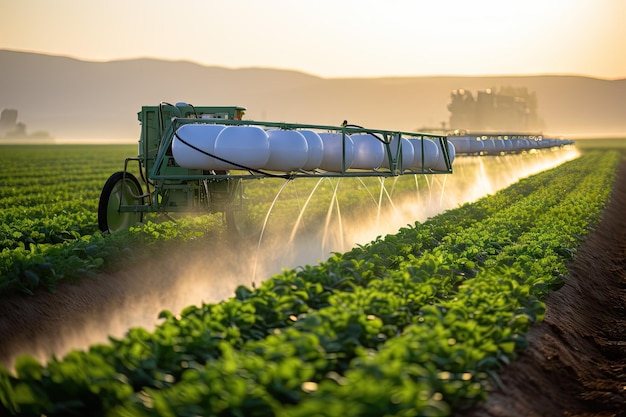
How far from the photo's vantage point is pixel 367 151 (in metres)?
14.9

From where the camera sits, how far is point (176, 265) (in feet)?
43.3

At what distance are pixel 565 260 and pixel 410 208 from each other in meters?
10.7

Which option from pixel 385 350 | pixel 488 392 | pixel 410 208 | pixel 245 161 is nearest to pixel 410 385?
pixel 385 350

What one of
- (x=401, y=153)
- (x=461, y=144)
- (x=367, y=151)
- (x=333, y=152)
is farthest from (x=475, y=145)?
(x=333, y=152)

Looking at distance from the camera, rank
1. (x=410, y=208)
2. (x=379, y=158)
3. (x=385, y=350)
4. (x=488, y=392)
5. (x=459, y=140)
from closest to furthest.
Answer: (x=385, y=350) → (x=488, y=392) → (x=379, y=158) → (x=410, y=208) → (x=459, y=140)

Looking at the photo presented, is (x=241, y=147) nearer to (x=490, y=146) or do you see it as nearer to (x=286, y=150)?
(x=286, y=150)

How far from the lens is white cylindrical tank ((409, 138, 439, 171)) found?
691 inches

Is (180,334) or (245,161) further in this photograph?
(245,161)

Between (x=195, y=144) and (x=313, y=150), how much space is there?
201cm

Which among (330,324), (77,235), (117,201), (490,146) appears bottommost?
(77,235)

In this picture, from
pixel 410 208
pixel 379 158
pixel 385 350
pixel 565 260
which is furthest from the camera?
pixel 410 208

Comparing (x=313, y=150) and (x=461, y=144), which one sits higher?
(x=313, y=150)

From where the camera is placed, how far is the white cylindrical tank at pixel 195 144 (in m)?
12.0

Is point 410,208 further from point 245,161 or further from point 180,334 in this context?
point 180,334
